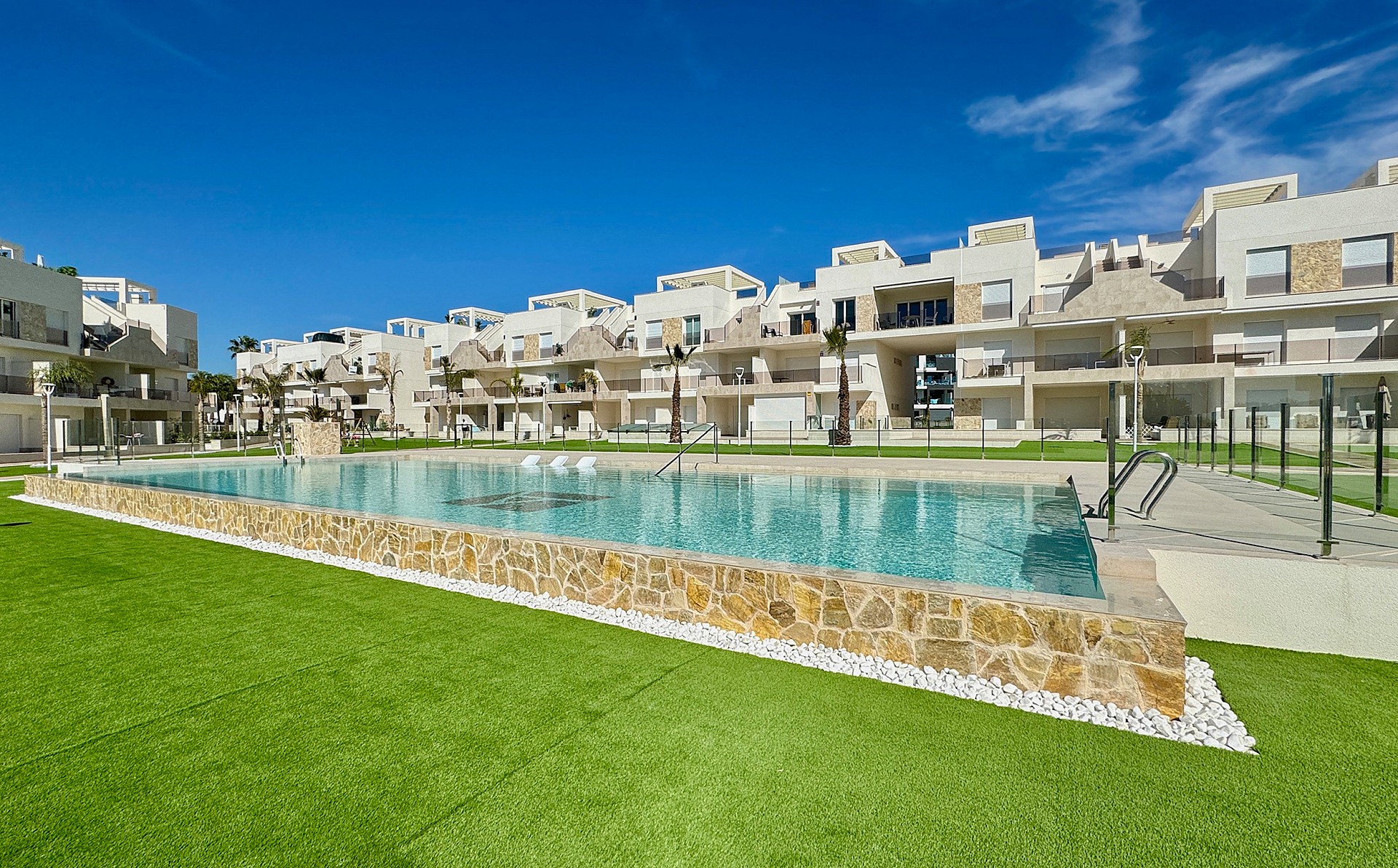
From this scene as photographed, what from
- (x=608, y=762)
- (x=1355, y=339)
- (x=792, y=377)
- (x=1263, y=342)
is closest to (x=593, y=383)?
(x=792, y=377)

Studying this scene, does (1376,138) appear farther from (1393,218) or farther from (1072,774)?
(1072,774)

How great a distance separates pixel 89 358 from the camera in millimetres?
36250

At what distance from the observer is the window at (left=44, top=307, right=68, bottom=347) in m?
34.0

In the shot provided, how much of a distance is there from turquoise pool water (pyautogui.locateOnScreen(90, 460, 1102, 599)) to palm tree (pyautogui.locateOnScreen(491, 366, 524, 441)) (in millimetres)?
23918

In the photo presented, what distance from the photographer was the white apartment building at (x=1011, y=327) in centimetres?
2594

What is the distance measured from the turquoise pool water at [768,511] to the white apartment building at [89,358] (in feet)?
60.7

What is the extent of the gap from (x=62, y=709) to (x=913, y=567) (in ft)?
22.5

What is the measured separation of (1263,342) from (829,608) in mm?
32677

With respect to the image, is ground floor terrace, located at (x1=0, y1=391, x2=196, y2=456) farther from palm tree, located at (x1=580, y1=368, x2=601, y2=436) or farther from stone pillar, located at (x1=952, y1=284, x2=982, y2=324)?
stone pillar, located at (x1=952, y1=284, x2=982, y2=324)

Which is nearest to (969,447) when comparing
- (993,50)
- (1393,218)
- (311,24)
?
(993,50)

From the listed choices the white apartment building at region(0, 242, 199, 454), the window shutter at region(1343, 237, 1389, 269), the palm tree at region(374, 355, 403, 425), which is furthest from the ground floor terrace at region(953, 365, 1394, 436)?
the palm tree at region(374, 355, 403, 425)

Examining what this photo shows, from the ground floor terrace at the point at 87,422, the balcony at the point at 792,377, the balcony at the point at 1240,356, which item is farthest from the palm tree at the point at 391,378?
the balcony at the point at 1240,356

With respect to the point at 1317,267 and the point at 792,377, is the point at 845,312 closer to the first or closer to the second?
the point at 792,377

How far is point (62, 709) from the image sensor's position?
3508 mm
